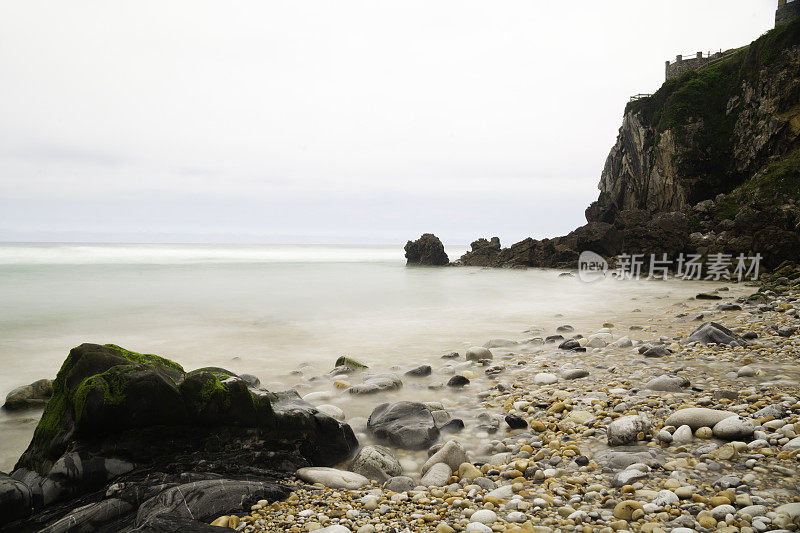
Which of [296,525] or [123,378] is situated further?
[123,378]

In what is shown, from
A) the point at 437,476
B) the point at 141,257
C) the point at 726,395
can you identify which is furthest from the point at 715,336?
the point at 141,257

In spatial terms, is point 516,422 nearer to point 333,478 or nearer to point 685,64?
point 333,478

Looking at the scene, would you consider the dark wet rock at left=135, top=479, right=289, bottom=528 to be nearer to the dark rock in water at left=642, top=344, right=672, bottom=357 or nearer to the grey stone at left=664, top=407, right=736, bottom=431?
the grey stone at left=664, top=407, right=736, bottom=431

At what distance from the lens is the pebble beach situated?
2506mm

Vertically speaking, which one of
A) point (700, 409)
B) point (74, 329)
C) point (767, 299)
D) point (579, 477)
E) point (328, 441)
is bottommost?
point (74, 329)

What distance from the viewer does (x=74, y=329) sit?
1222 centimetres

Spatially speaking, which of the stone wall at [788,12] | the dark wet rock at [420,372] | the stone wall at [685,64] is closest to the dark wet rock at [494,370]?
the dark wet rock at [420,372]

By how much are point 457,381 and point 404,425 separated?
5.98 ft

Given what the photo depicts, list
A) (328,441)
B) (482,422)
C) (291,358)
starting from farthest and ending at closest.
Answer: (291,358) < (482,422) < (328,441)

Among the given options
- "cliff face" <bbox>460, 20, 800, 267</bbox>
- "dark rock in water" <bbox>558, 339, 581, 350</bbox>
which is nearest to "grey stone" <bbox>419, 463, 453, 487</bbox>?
"dark rock in water" <bbox>558, 339, 581, 350</bbox>

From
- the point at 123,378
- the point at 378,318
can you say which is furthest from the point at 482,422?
the point at 378,318

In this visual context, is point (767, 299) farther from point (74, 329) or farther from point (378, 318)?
point (74, 329)

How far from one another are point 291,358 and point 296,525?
6.06 meters

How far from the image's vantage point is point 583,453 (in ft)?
11.4
